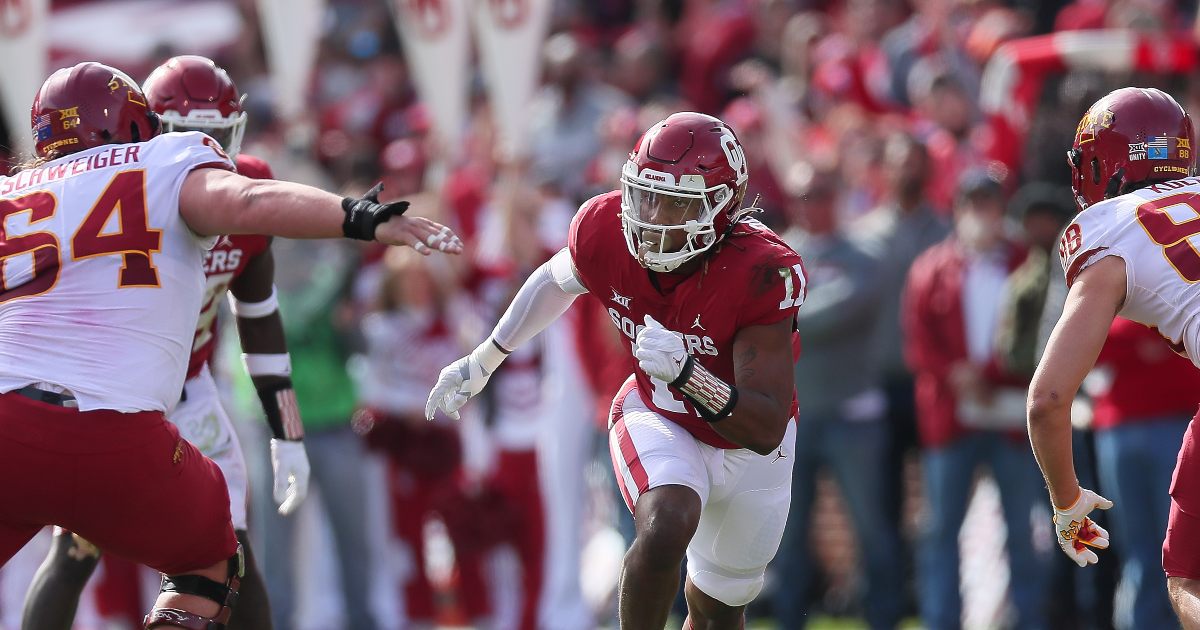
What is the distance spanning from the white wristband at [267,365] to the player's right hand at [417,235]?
1.56 m

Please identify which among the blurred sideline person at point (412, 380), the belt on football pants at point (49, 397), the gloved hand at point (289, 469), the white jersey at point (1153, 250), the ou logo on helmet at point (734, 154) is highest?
the ou logo on helmet at point (734, 154)

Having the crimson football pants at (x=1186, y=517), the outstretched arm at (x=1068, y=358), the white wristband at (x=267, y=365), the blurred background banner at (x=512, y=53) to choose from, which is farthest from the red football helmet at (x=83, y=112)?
the blurred background banner at (x=512, y=53)

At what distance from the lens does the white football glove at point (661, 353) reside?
4621 millimetres

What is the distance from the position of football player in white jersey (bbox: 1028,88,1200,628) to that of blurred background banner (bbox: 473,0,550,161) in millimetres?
5049

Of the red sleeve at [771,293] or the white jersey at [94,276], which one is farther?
the red sleeve at [771,293]

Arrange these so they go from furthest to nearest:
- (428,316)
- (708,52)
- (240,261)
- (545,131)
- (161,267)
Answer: (708,52) < (545,131) < (428,316) < (240,261) < (161,267)

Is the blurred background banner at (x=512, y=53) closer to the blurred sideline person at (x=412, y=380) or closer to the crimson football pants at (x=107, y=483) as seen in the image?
the blurred sideline person at (x=412, y=380)

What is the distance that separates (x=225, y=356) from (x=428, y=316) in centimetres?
113

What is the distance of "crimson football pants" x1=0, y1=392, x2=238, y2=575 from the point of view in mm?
4406

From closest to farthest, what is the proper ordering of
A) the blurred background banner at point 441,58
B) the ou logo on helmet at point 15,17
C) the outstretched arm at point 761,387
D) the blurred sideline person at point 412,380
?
1. the outstretched arm at point 761,387
2. the blurred sideline person at point 412,380
3. the ou logo on helmet at point 15,17
4. the blurred background banner at point 441,58

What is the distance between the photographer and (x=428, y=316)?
28.4 feet

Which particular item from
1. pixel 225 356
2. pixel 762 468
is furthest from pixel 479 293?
pixel 762 468

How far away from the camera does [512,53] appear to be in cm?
954

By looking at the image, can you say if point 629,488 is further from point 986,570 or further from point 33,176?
point 986,570
